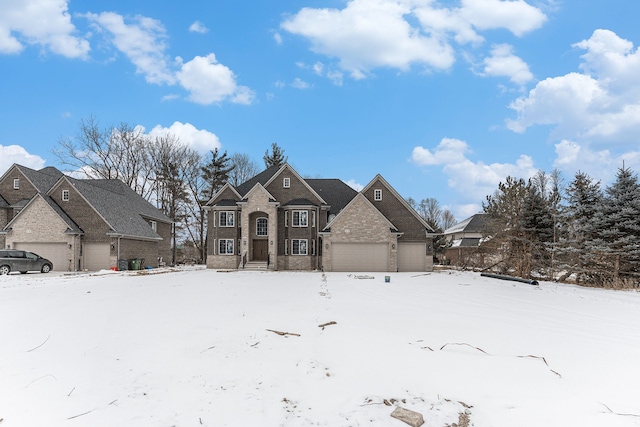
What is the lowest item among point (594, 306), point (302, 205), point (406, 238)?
point (594, 306)

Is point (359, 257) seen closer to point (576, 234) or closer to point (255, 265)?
point (255, 265)

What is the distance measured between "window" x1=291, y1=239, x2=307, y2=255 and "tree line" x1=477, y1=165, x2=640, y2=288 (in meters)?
13.8

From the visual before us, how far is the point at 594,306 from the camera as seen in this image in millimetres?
12312

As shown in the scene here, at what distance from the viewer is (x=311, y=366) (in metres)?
5.69

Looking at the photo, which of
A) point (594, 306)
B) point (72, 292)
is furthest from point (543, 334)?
point (72, 292)

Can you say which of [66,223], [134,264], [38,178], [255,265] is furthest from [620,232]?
[38,178]

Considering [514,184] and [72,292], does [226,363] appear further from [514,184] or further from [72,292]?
[514,184]

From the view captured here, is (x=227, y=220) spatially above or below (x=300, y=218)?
below

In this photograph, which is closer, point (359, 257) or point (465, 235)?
point (359, 257)

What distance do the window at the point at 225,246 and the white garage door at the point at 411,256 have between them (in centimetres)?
1392

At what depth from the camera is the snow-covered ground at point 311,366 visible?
4.30 meters

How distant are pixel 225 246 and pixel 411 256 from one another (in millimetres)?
15328

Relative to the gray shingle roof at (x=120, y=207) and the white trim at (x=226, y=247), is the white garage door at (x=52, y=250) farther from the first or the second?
the white trim at (x=226, y=247)

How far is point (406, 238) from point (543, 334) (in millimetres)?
21782
